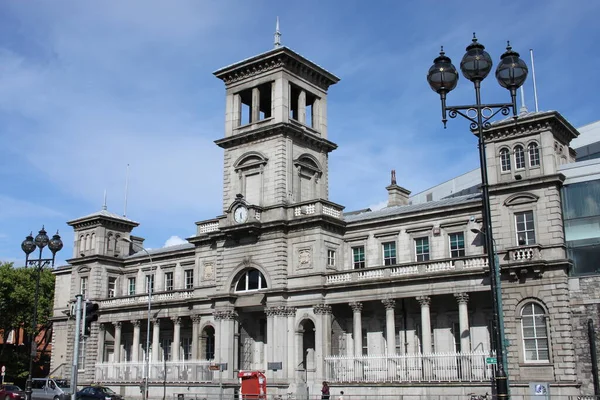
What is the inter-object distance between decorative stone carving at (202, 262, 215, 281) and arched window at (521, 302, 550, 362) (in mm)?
23591

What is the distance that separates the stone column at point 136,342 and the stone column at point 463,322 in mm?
29322

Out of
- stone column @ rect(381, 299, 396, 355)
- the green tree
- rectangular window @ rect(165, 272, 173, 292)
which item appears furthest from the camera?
the green tree

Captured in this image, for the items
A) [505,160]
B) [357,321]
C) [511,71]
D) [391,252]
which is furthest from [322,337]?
[511,71]

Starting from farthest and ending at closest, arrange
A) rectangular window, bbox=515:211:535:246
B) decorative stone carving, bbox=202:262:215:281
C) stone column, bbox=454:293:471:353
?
decorative stone carving, bbox=202:262:215:281 → stone column, bbox=454:293:471:353 → rectangular window, bbox=515:211:535:246

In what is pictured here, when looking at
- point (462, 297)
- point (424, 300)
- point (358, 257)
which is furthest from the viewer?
point (358, 257)

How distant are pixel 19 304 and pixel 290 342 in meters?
38.6

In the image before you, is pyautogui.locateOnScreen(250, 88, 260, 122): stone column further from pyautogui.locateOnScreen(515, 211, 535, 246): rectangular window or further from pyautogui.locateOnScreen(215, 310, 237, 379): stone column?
pyautogui.locateOnScreen(515, 211, 535, 246): rectangular window

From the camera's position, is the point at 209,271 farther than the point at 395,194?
No

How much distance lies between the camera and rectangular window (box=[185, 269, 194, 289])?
61375 mm

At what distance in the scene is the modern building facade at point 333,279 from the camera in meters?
39.4

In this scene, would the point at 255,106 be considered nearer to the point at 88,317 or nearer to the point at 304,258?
the point at 304,258

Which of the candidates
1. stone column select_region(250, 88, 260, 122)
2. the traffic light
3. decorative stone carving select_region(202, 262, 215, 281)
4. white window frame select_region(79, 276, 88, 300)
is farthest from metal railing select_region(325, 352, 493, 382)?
white window frame select_region(79, 276, 88, 300)

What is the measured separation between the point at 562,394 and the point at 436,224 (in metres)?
13.7

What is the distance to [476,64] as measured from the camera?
57.0ft
